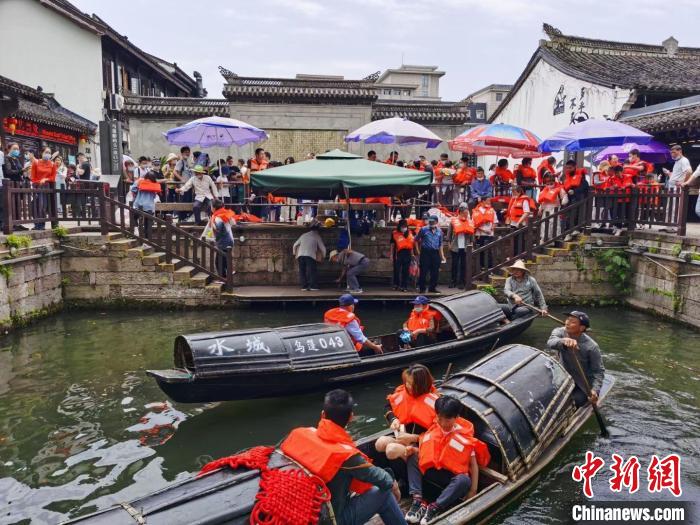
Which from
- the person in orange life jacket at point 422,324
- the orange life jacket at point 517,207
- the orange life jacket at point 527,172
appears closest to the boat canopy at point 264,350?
the person in orange life jacket at point 422,324

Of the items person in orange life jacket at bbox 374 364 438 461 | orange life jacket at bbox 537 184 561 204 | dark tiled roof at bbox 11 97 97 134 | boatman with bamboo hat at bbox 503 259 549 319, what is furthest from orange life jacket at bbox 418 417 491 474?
dark tiled roof at bbox 11 97 97 134

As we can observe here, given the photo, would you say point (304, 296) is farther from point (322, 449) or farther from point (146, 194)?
point (322, 449)

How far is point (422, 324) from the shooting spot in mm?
8930

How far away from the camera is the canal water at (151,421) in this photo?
18.9 feet

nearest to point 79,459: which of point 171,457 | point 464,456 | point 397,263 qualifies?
point 171,457

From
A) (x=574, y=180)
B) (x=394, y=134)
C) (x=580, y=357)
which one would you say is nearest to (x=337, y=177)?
(x=394, y=134)

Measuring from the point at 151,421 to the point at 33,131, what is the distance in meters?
15.4

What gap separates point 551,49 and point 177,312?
17850mm

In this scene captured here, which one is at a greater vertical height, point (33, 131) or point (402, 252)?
point (33, 131)

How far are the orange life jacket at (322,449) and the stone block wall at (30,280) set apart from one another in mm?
8854

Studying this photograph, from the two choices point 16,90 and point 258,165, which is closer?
point 16,90

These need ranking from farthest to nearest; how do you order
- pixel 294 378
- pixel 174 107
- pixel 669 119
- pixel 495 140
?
1. pixel 174 107
2. pixel 669 119
3. pixel 495 140
4. pixel 294 378

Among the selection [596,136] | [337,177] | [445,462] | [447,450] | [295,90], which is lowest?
[445,462]

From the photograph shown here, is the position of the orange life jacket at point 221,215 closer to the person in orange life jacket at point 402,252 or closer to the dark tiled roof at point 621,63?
the person in orange life jacket at point 402,252
